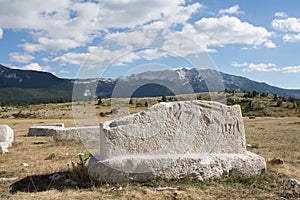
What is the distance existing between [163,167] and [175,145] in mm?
719

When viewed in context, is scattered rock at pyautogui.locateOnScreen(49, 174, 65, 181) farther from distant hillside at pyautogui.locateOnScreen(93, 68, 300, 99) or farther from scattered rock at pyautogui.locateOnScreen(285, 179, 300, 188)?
scattered rock at pyautogui.locateOnScreen(285, 179, 300, 188)

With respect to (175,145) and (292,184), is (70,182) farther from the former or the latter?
(292,184)

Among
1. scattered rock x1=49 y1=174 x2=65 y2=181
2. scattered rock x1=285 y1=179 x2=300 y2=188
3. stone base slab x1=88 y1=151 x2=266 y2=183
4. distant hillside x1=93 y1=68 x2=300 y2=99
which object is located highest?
distant hillside x1=93 y1=68 x2=300 y2=99

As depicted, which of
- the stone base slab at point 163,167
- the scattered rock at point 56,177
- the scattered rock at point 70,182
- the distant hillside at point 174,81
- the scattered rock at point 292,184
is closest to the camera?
the scattered rock at point 292,184

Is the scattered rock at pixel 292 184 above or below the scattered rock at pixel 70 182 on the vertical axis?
above

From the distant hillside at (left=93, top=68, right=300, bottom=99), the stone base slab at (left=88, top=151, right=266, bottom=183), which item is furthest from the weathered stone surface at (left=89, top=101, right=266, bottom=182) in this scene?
the distant hillside at (left=93, top=68, right=300, bottom=99)

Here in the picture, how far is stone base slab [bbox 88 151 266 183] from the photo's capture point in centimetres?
729

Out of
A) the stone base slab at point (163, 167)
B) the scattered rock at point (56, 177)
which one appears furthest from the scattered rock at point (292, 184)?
the scattered rock at point (56, 177)

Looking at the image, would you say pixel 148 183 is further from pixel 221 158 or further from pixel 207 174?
pixel 221 158

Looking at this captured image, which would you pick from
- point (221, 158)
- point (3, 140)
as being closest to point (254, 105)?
point (3, 140)

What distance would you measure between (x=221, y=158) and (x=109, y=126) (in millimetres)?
2717

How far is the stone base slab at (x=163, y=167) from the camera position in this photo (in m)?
7.29

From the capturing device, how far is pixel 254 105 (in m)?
55.8

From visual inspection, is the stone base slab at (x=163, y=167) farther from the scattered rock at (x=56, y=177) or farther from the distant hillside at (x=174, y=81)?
the distant hillside at (x=174, y=81)
